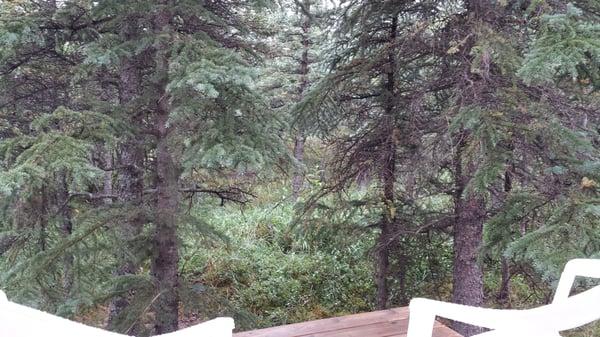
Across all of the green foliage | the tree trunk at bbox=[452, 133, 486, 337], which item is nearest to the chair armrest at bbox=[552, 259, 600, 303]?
the green foliage

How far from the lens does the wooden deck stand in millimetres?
2535

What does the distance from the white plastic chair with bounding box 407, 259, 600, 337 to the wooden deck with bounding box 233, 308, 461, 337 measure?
1.31 m

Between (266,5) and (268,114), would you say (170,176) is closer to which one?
(268,114)

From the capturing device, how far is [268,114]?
3.44 metres

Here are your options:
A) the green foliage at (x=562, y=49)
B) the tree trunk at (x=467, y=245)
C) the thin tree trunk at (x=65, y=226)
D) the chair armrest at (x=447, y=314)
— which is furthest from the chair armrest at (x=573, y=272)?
the tree trunk at (x=467, y=245)

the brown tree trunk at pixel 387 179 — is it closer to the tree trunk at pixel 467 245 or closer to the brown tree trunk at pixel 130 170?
the tree trunk at pixel 467 245

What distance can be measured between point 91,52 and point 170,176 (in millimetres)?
Result: 1125

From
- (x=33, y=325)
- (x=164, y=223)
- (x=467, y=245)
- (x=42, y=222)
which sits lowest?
(x=467, y=245)

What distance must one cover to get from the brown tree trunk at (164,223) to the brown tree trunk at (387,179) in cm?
199

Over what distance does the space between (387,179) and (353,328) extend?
2.56m

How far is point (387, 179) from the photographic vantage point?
196 inches

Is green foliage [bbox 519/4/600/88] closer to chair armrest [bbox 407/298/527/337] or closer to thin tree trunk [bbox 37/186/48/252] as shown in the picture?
chair armrest [bbox 407/298/527/337]

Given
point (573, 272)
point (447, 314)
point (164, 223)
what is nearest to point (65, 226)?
point (164, 223)

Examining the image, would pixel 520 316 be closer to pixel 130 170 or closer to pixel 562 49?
pixel 562 49
